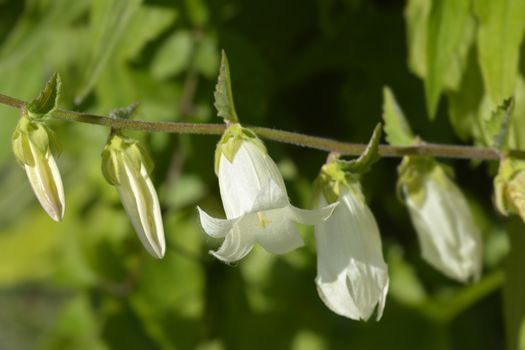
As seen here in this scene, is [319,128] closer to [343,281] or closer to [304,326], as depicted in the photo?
[304,326]

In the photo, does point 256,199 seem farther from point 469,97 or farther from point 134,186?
point 469,97

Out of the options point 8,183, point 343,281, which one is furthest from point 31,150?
point 8,183

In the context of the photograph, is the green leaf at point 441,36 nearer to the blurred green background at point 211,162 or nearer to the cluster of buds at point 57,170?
the blurred green background at point 211,162

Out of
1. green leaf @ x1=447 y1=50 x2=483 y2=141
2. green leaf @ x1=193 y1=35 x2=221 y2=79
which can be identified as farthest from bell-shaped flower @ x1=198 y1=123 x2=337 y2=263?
green leaf @ x1=193 y1=35 x2=221 y2=79

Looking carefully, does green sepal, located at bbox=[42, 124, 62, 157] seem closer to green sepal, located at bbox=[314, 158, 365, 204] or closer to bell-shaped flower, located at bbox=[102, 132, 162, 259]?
bell-shaped flower, located at bbox=[102, 132, 162, 259]

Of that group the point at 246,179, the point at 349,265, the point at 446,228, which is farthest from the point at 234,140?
the point at 446,228

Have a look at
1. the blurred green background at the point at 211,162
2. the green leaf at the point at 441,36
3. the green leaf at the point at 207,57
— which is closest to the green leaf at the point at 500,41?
the green leaf at the point at 441,36
